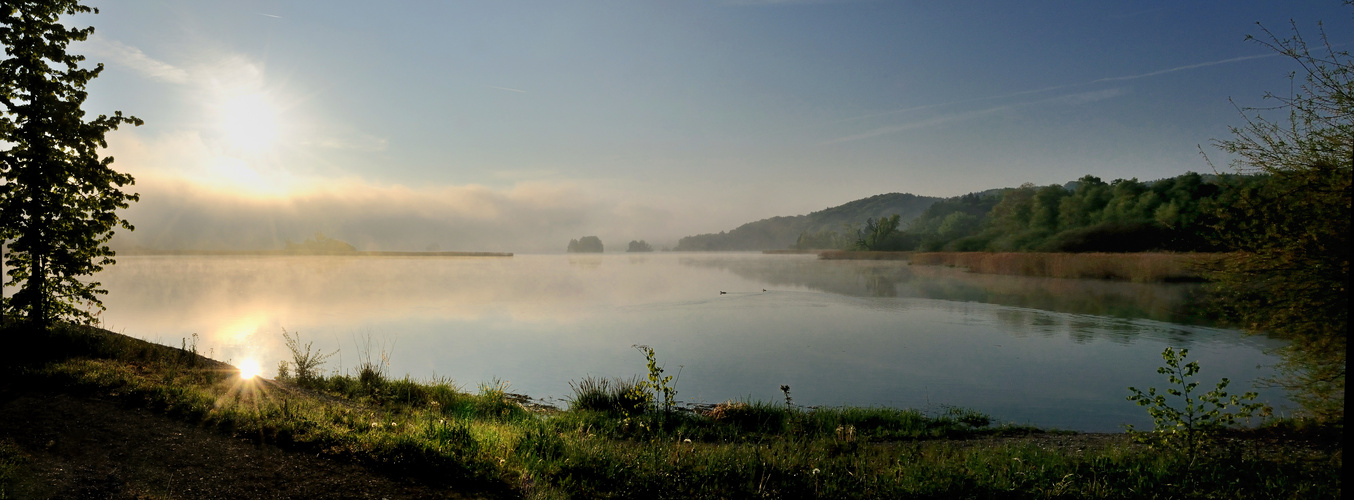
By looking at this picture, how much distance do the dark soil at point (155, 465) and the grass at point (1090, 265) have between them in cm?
4909

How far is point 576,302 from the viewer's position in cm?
3928

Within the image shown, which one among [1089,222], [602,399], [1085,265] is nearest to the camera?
[602,399]

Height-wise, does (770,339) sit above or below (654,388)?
below

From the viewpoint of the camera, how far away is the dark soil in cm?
499

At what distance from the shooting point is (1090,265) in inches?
2442

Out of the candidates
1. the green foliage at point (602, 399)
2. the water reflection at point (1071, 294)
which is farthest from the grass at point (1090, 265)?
the green foliage at point (602, 399)

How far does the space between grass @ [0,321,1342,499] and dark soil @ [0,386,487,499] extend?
0.26 meters

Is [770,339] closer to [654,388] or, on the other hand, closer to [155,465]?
[654,388]

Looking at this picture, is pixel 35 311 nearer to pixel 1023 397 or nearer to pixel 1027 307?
pixel 1023 397

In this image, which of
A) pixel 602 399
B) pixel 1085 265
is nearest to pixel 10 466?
pixel 602 399

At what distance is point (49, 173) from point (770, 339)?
66.8 ft

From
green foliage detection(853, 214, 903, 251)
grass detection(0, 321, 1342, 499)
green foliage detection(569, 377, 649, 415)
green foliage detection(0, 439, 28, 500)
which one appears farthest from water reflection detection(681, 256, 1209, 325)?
green foliage detection(853, 214, 903, 251)

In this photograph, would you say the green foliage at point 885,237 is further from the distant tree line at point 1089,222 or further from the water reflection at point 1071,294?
the water reflection at point 1071,294

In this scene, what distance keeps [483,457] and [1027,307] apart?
122 ft
